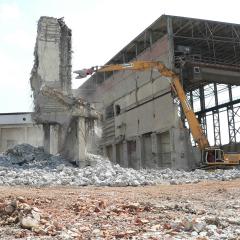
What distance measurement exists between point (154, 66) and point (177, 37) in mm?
5322

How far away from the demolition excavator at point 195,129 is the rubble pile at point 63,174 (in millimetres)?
4042

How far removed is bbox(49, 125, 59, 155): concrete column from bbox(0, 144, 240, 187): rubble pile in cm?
87

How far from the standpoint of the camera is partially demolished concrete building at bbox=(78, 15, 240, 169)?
32062 millimetres

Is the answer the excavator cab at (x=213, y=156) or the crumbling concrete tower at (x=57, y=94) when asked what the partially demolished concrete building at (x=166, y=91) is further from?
the crumbling concrete tower at (x=57, y=94)

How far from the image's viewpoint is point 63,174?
63.8 feet

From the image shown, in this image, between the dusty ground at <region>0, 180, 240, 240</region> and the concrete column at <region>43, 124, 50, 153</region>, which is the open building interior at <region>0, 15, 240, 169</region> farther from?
→ the dusty ground at <region>0, 180, 240, 240</region>

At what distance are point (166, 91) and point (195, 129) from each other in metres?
5.52

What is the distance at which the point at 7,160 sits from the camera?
23016 millimetres

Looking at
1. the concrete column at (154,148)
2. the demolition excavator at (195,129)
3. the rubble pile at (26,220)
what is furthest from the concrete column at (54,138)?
the rubble pile at (26,220)

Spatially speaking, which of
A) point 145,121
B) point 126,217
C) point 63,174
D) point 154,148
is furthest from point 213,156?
point 126,217

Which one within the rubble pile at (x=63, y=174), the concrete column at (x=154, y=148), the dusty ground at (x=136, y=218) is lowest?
the dusty ground at (x=136, y=218)

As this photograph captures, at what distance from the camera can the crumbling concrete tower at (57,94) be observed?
2361cm

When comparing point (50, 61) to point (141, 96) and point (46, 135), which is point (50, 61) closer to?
point (46, 135)

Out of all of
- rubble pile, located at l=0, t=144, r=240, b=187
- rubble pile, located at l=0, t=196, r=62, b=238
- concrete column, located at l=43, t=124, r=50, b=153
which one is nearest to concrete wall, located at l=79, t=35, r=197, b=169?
rubble pile, located at l=0, t=144, r=240, b=187
